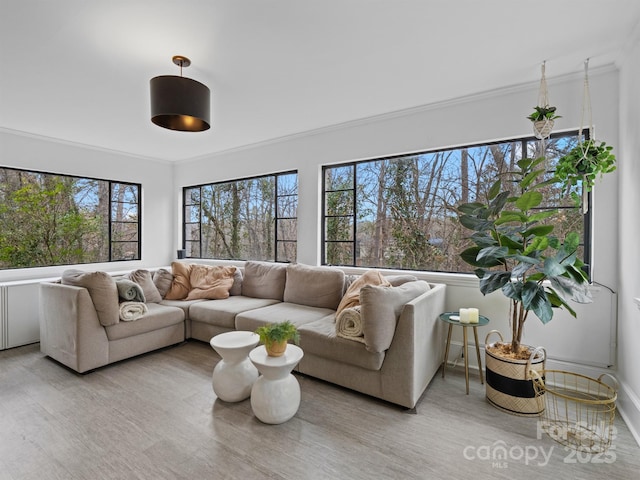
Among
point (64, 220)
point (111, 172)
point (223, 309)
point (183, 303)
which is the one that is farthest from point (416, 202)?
point (64, 220)

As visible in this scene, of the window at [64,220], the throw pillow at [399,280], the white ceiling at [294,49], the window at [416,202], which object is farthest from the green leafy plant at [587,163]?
the window at [64,220]

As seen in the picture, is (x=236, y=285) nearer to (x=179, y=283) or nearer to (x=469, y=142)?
(x=179, y=283)

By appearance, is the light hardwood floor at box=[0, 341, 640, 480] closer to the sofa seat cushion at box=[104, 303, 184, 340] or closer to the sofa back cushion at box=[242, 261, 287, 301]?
the sofa seat cushion at box=[104, 303, 184, 340]

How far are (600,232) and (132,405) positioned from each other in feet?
12.6

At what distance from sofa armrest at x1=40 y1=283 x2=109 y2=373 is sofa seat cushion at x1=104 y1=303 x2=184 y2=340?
95mm

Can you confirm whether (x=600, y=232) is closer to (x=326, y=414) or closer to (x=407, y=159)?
(x=407, y=159)

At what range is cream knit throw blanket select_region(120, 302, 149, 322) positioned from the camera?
3.00 m

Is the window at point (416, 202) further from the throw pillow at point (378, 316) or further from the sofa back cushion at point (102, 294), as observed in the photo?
the sofa back cushion at point (102, 294)

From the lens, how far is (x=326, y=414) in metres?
2.18

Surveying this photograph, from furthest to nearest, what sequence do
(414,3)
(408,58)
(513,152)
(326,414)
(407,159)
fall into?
(407,159) → (513,152) → (408,58) → (326,414) → (414,3)

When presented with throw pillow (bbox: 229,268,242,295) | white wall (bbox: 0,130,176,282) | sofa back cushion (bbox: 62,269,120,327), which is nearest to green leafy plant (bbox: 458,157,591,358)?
throw pillow (bbox: 229,268,242,295)

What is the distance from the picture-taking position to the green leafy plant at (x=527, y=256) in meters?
1.99

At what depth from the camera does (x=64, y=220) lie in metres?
4.49

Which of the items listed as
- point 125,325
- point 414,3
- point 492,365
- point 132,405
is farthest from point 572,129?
point 125,325
